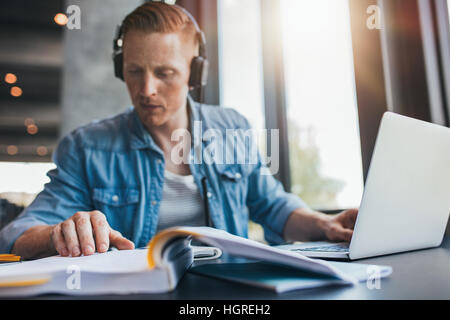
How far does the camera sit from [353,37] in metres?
1.35

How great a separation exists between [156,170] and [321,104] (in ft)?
2.89

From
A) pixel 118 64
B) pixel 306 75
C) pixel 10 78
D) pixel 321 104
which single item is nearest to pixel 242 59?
pixel 306 75

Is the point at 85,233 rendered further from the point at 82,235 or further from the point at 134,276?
the point at 134,276

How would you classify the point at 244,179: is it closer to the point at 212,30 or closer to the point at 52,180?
the point at 52,180

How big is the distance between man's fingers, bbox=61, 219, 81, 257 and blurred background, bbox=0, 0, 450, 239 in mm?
639

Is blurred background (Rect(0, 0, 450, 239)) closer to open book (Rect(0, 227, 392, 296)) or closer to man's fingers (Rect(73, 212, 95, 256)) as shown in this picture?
man's fingers (Rect(73, 212, 95, 256))

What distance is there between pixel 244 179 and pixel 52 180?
718mm

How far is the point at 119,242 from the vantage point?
0.57 meters

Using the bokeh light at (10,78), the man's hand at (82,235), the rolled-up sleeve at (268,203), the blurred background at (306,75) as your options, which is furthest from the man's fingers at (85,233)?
the bokeh light at (10,78)

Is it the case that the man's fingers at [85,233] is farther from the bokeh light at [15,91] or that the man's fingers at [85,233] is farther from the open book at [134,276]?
the bokeh light at [15,91]

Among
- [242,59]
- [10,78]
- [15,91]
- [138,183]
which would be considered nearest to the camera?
[138,183]

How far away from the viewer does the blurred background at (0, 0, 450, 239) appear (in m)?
1.16

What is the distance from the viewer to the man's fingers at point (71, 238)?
1.68 ft
